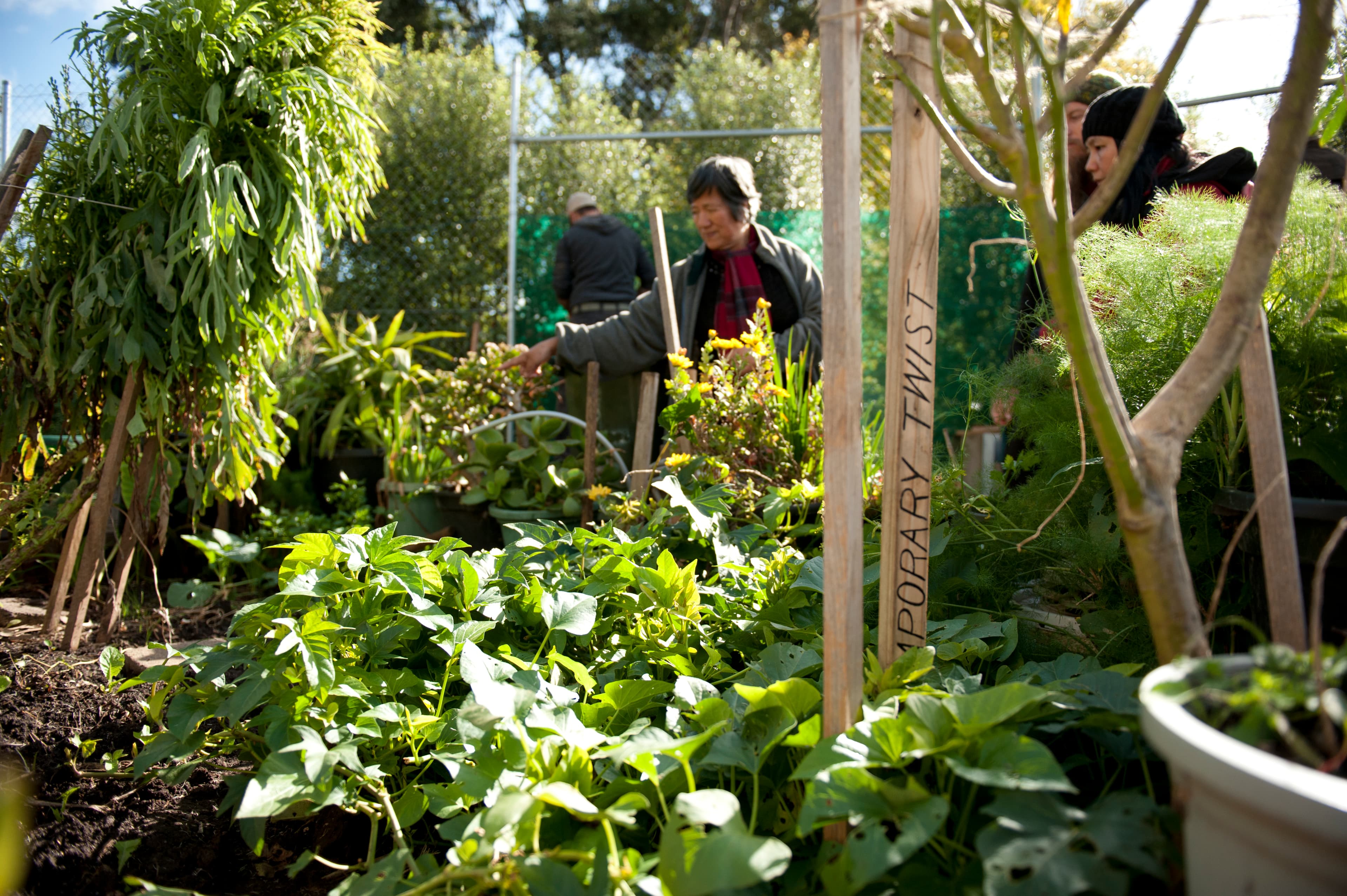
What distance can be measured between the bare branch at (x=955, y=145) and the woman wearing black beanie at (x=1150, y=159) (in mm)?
Result: 1225

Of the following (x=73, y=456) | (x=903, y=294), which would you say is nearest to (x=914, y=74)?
(x=903, y=294)

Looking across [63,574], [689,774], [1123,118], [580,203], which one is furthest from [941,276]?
[689,774]

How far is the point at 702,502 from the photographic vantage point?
1.85 meters

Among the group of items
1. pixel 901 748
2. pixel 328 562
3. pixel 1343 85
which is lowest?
pixel 901 748

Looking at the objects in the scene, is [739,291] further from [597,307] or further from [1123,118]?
[597,307]

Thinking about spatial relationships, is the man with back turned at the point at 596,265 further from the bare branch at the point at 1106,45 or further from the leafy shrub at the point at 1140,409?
the bare branch at the point at 1106,45

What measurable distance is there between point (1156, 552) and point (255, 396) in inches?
93.4

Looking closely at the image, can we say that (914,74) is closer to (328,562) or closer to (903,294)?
(903,294)

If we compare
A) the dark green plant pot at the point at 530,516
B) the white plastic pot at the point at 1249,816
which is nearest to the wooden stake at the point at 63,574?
the dark green plant pot at the point at 530,516

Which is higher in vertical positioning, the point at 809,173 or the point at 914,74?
the point at 809,173

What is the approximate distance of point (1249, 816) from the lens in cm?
63

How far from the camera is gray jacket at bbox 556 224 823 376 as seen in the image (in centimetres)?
322

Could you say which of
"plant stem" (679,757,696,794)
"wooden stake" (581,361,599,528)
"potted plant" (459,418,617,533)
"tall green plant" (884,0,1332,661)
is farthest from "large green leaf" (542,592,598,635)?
"wooden stake" (581,361,599,528)

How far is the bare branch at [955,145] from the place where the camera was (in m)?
1.03
